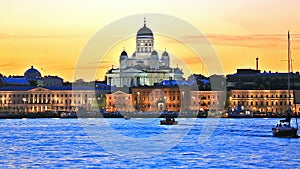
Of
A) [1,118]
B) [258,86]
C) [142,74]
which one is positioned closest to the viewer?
[1,118]

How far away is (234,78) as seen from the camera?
100375 mm

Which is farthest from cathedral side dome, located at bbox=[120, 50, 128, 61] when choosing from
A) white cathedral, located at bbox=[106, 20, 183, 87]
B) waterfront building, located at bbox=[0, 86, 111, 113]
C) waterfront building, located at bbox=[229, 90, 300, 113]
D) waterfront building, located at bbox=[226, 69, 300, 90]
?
waterfront building, located at bbox=[229, 90, 300, 113]

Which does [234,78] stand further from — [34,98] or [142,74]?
[34,98]

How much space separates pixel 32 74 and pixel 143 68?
17979mm

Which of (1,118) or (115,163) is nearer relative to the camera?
(115,163)

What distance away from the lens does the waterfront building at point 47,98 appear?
95625mm

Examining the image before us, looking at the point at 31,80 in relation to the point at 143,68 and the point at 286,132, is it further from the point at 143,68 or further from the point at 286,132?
the point at 286,132

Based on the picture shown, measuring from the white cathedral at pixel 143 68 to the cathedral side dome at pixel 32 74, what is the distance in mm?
12458

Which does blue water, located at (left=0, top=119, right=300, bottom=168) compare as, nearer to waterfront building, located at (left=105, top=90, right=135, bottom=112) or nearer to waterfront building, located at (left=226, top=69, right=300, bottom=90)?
waterfront building, located at (left=226, top=69, right=300, bottom=90)

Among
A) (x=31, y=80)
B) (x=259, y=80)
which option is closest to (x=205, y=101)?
(x=259, y=80)

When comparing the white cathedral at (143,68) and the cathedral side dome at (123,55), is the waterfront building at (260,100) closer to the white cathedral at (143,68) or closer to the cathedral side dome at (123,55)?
the white cathedral at (143,68)

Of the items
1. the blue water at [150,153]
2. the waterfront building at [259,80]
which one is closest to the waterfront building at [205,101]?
the waterfront building at [259,80]

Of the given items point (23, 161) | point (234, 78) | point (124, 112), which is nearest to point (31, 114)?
point (124, 112)

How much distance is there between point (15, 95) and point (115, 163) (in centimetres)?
7220
